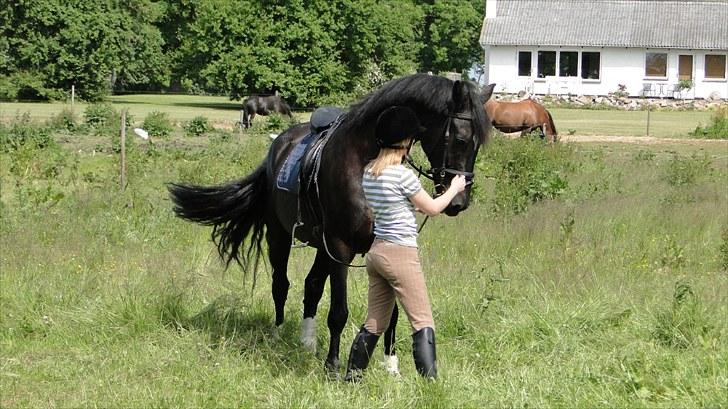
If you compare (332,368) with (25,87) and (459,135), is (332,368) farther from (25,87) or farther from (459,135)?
(25,87)

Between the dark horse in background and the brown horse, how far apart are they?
20421 mm

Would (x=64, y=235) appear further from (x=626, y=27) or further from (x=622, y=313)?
(x=626, y=27)

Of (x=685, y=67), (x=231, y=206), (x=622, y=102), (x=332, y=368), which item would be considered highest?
(x=685, y=67)

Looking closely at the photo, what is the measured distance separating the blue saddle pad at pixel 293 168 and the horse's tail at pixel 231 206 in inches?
35.5

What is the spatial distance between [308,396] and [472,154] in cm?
180

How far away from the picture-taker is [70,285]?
30.7 feet

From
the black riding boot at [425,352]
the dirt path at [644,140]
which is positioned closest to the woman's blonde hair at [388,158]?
the black riding boot at [425,352]

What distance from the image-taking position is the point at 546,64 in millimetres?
60812

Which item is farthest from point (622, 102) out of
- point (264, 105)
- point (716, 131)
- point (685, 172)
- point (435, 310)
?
point (435, 310)

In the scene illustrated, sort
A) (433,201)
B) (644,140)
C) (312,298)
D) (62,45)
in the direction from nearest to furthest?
(433,201)
(312,298)
(644,140)
(62,45)

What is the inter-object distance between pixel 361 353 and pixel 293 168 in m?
1.93

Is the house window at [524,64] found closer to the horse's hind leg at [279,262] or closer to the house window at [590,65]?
the house window at [590,65]

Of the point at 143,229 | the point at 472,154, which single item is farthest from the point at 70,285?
the point at 472,154

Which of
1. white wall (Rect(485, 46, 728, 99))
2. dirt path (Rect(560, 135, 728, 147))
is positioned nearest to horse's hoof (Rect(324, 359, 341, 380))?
dirt path (Rect(560, 135, 728, 147))
